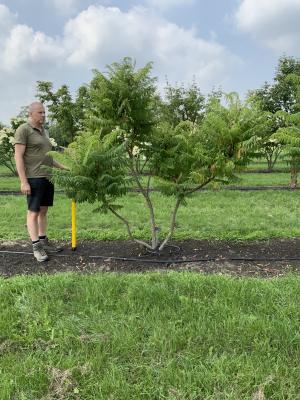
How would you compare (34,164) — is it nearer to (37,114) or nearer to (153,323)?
(37,114)

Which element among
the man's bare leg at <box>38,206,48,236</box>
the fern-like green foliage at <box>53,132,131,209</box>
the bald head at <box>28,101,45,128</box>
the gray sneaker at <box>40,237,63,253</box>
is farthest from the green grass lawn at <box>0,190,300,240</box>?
the bald head at <box>28,101,45,128</box>

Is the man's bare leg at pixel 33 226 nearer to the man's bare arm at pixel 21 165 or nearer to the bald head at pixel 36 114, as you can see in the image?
the man's bare arm at pixel 21 165

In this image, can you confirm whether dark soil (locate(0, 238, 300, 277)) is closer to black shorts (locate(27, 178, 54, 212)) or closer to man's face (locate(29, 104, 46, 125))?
black shorts (locate(27, 178, 54, 212))

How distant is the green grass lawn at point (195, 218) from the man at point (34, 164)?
143 centimetres

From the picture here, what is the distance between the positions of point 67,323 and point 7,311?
61 cm

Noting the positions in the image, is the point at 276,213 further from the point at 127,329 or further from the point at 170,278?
the point at 127,329

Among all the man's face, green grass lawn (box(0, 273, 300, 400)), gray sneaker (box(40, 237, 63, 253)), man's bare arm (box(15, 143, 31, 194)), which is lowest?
green grass lawn (box(0, 273, 300, 400))

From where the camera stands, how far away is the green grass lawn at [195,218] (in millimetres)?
7125

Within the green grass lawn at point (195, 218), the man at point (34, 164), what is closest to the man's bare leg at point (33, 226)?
the man at point (34, 164)

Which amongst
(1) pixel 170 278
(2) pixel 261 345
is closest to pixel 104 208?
(1) pixel 170 278

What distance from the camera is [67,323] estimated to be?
142 inches

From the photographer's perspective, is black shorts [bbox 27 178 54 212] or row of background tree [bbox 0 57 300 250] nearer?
row of background tree [bbox 0 57 300 250]

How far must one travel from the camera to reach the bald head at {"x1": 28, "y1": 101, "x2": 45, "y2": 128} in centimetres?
564

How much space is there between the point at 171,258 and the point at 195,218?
297 cm
